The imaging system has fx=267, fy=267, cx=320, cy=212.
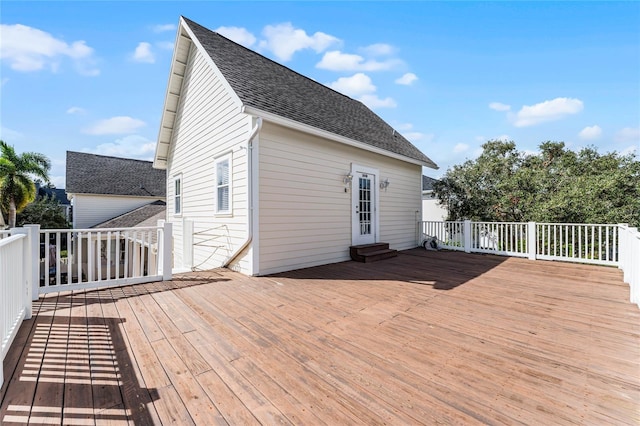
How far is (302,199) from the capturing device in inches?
242

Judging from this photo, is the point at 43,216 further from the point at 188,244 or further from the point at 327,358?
the point at 327,358

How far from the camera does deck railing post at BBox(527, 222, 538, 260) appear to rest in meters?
7.22

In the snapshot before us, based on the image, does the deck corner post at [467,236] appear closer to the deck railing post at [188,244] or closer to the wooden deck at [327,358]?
the wooden deck at [327,358]

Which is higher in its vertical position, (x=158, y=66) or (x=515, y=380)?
(x=158, y=66)

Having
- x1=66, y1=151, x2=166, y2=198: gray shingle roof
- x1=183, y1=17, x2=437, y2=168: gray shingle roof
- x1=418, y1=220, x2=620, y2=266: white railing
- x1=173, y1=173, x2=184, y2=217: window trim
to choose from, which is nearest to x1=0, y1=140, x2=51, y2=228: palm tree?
x1=66, y1=151, x2=166, y2=198: gray shingle roof

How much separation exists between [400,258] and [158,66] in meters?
9.28

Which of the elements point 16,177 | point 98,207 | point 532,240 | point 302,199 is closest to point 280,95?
point 302,199

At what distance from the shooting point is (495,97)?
10180 mm

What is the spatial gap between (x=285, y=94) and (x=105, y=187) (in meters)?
17.0

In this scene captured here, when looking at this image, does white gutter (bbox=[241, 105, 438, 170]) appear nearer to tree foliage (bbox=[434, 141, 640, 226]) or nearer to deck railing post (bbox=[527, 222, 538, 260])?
tree foliage (bbox=[434, 141, 640, 226])

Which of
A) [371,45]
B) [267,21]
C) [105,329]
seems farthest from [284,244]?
[371,45]

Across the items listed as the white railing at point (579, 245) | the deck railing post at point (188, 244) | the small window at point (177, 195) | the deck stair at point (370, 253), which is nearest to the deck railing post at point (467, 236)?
the white railing at point (579, 245)

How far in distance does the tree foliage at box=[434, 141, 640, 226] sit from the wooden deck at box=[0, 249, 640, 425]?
220 inches

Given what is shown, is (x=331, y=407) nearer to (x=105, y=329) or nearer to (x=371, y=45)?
(x=105, y=329)
